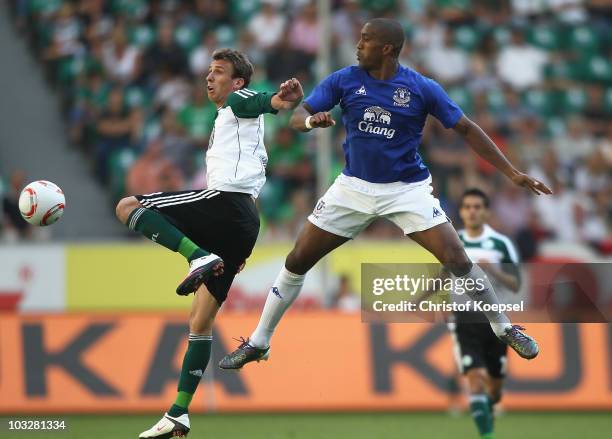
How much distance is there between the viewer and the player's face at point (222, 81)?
1003 centimetres

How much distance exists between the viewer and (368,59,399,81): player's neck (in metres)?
9.67

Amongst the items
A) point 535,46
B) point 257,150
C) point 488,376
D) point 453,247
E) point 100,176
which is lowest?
point 488,376

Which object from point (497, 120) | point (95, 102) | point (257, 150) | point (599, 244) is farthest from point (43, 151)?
point (257, 150)

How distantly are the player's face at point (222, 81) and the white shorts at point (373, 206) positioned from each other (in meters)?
1.12

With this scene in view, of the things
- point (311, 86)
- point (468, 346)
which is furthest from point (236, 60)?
point (311, 86)

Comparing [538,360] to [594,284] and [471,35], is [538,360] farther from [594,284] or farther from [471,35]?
[471,35]

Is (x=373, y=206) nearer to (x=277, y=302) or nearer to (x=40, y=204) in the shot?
(x=277, y=302)

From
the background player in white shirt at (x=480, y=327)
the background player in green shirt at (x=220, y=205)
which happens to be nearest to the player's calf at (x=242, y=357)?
the background player in green shirt at (x=220, y=205)

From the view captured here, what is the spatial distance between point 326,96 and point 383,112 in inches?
17.6

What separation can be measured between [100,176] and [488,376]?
814cm

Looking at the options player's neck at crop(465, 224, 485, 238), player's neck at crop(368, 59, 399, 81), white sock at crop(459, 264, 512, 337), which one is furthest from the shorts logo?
player's neck at crop(465, 224, 485, 238)

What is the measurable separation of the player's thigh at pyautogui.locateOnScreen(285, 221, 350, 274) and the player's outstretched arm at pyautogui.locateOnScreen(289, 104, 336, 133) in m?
0.97

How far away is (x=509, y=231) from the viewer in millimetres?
17828

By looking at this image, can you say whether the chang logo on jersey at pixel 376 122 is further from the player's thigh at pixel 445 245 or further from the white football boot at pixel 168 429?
the white football boot at pixel 168 429
